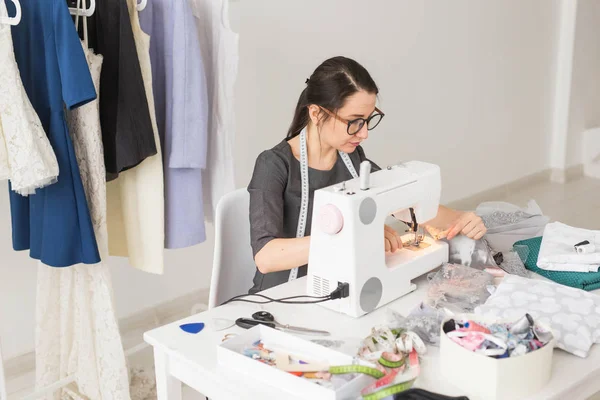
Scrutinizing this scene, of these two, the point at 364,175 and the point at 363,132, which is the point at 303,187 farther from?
the point at 364,175

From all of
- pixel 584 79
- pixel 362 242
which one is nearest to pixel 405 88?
pixel 584 79

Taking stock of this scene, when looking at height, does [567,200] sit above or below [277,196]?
below

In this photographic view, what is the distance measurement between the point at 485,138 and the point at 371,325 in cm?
365

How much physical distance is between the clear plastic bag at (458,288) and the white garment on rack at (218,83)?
3.25 ft

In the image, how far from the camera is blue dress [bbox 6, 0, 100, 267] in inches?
80.6

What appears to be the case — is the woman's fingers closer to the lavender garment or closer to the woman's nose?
the woman's nose

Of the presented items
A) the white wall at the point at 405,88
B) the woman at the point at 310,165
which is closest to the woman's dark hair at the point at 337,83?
the woman at the point at 310,165

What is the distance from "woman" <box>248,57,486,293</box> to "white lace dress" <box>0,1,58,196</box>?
0.57 m

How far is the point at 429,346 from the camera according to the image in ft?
4.96

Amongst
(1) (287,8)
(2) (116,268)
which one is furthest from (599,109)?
(2) (116,268)

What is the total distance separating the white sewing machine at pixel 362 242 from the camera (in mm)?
1616

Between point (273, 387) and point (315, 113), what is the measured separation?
94 cm

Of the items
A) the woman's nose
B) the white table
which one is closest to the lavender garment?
the woman's nose

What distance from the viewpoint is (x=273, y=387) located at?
1368mm
